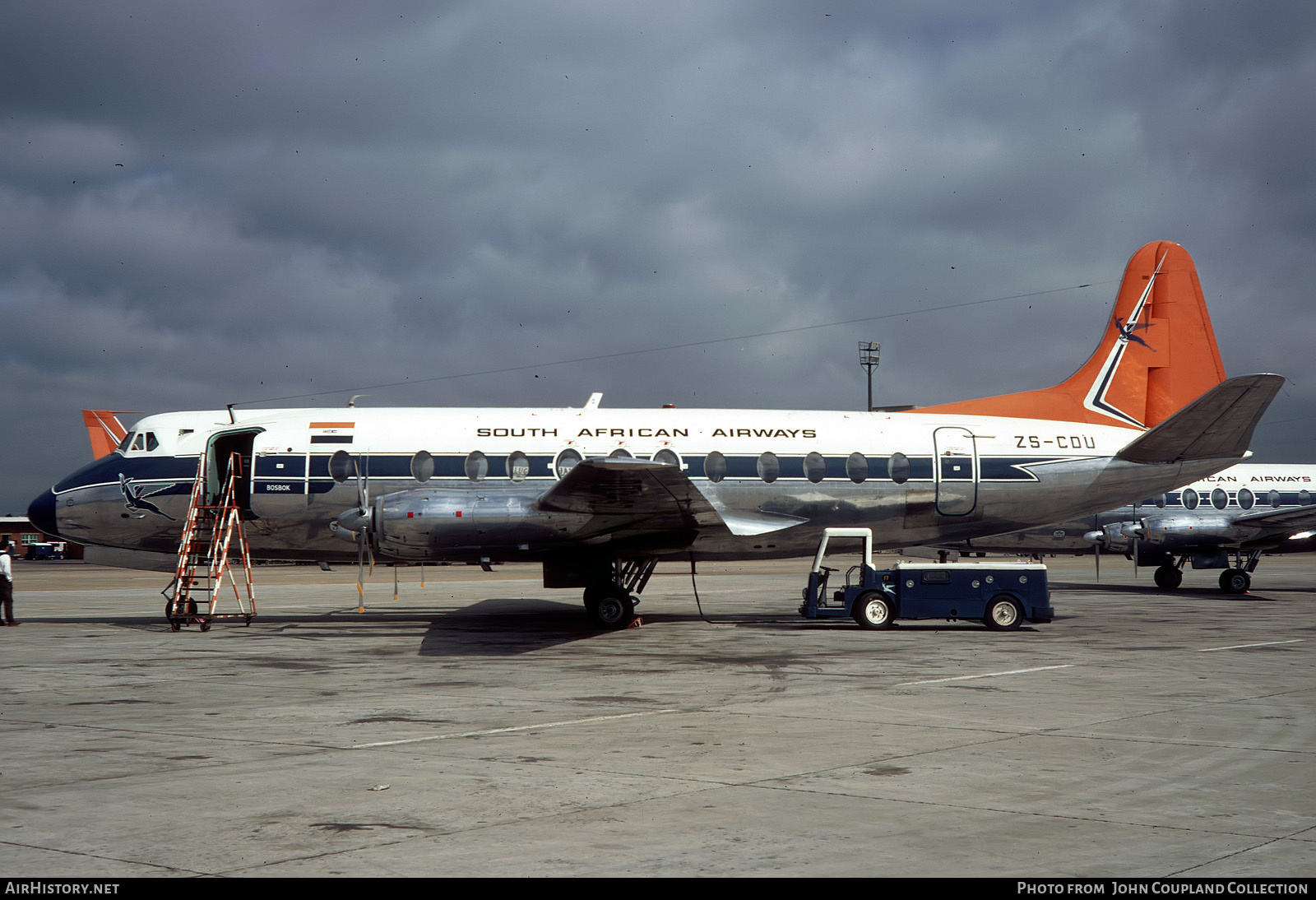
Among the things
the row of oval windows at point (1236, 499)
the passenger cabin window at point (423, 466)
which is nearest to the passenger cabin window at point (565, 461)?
the passenger cabin window at point (423, 466)

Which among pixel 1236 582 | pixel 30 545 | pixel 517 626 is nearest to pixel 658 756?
pixel 517 626

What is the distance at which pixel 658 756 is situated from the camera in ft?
26.7

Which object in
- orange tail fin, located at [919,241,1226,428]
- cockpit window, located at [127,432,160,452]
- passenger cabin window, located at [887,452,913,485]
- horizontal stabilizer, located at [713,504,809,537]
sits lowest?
horizontal stabilizer, located at [713,504,809,537]

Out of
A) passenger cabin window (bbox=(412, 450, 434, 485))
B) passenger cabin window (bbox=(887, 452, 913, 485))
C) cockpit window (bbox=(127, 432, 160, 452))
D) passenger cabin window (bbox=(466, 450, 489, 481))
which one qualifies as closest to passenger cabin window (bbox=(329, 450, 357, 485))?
passenger cabin window (bbox=(412, 450, 434, 485))

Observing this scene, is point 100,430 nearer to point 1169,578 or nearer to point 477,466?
point 477,466

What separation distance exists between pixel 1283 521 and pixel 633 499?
2211 cm

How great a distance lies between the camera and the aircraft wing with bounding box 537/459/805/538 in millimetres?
15008

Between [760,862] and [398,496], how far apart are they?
1316 centimetres

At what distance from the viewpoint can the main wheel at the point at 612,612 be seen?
1922cm

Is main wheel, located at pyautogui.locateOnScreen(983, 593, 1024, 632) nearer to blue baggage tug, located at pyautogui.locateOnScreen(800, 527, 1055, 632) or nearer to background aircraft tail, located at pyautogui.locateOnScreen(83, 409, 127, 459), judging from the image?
blue baggage tug, located at pyautogui.locateOnScreen(800, 527, 1055, 632)

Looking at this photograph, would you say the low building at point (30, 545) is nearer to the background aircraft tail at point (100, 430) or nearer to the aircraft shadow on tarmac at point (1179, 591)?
the background aircraft tail at point (100, 430)

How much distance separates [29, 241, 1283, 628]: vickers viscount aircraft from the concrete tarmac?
2476 millimetres

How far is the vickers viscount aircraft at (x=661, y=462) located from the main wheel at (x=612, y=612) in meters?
0.03

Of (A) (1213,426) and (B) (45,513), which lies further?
(B) (45,513)
